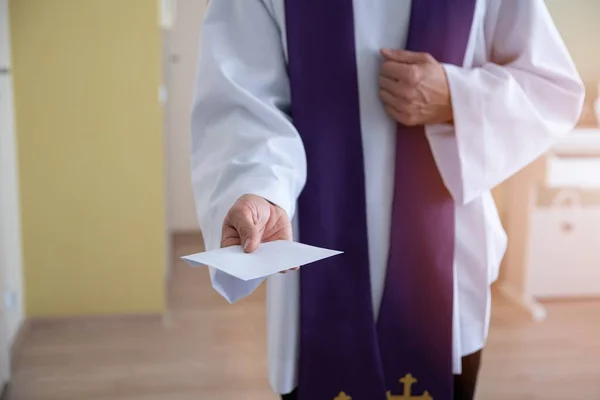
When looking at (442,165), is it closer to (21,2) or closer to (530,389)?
(530,389)

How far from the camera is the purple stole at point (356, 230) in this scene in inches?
41.0

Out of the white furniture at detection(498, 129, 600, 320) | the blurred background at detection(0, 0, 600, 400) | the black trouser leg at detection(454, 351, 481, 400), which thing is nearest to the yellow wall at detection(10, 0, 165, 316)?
the blurred background at detection(0, 0, 600, 400)

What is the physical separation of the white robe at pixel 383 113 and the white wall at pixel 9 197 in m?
1.87

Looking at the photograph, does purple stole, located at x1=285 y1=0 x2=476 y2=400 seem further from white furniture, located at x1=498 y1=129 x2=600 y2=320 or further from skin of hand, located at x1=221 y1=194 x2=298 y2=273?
white furniture, located at x1=498 y1=129 x2=600 y2=320

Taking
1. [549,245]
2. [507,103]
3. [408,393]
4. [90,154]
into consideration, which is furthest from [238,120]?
[549,245]

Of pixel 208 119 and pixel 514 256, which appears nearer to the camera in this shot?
pixel 208 119

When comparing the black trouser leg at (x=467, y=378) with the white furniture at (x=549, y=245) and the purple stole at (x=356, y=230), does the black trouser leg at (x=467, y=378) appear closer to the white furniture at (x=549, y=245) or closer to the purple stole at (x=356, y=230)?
the purple stole at (x=356, y=230)

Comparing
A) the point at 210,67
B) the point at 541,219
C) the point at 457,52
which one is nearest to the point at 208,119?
the point at 210,67

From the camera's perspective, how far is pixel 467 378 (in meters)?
1.21

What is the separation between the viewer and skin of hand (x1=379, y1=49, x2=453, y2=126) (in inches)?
38.9

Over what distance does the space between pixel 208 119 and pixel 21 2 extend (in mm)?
2073

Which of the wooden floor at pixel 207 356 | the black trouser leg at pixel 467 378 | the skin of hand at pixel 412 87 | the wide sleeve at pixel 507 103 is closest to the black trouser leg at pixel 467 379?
the black trouser leg at pixel 467 378

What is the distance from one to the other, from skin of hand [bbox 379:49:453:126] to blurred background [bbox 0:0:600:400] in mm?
1678

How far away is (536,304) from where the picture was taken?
3.36 metres
